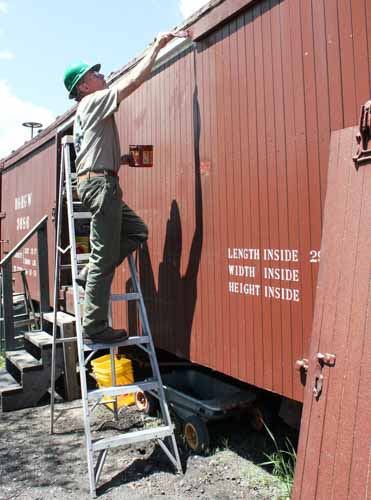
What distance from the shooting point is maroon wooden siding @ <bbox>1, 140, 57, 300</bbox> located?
669cm

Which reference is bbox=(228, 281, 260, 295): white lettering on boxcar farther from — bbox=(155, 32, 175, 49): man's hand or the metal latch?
bbox=(155, 32, 175, 49): man's hand

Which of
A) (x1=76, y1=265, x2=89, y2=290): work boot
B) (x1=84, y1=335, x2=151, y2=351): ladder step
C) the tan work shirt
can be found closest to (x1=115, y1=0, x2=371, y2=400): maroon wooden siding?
(x1=84, y1=335, x2=151, y2=351): ladder step

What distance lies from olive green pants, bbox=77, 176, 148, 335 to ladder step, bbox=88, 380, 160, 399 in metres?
0.41

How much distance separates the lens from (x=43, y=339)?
17.9 ft

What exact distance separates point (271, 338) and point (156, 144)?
206 cm

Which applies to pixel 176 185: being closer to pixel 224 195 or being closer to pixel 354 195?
pixel 224 195

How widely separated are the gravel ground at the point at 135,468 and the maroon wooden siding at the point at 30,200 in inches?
108

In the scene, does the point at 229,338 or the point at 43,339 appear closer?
the point at 229,338

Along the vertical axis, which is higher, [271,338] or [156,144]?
[156,144]

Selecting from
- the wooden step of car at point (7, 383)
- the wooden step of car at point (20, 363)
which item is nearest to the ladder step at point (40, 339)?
the wooden step of car at point (20, 363)

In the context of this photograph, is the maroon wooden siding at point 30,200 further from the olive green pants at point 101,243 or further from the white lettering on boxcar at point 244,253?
the white lettering on boxcar at point 244,253

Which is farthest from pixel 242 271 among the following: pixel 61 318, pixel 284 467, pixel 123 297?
pixel 61 318

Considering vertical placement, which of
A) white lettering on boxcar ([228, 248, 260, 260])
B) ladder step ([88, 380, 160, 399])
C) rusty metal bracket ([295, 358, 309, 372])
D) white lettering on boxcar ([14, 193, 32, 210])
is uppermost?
white lettering on boxcar ([14, 193, 32, 210])

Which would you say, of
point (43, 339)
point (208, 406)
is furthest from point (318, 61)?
point (43, 339)
